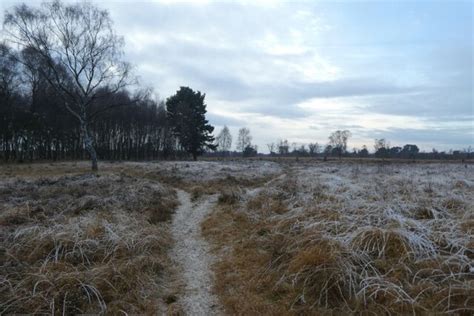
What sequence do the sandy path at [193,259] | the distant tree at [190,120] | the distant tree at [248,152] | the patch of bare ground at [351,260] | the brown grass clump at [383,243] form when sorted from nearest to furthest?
the patch of bare ground at [351,260], the sandy path at [193,259], the brown grass clump at [383,243], the distant tree at [190,120], the distant tree at [248,152]

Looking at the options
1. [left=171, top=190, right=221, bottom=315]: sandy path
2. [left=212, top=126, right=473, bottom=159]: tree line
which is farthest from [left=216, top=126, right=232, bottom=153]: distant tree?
[left=171, top=190, right=221, bottom=315]: sandy path

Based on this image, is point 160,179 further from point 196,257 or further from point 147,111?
point 147,111

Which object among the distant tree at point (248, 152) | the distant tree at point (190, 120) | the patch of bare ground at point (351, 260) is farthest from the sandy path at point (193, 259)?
the distant tree at point (248, 152)

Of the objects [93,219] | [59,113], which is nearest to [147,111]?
[59,113]

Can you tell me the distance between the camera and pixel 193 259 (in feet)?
21.0

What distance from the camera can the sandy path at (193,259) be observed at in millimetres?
4489

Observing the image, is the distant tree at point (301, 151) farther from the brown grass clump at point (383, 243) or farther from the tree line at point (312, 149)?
the brown grass clump at point (383, 243)

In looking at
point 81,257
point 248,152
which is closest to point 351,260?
point 81,257

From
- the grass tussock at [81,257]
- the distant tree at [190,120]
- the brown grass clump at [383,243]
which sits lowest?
the grass tussock at [81,257]

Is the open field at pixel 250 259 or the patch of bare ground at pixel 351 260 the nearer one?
the patch of bare ground at pixel 351 260

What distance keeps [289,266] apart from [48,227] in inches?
217

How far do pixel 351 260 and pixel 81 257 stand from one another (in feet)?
15.6

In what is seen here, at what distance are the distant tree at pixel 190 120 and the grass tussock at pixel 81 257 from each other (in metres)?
39.0

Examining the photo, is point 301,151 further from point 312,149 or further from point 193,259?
point 193,259
